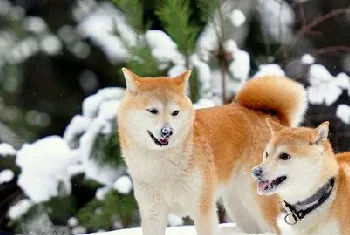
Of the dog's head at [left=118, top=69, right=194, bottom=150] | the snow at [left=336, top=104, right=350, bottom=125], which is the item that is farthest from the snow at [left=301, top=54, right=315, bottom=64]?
the dog's head at [left=118, top=69, right=194, bottom=150]

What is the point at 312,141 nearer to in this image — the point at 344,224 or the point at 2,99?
the point at 344,224

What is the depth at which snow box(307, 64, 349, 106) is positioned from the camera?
6.37 m

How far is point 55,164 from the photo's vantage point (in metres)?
5.71

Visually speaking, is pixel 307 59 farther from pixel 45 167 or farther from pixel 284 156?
pixel 284 156

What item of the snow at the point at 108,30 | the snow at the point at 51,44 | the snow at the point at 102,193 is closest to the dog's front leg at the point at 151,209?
the snow at the point at 102,193

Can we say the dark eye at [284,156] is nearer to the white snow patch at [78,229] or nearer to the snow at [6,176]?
the white snow patch at [78,229]

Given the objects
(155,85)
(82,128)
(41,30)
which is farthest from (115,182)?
(155,85)

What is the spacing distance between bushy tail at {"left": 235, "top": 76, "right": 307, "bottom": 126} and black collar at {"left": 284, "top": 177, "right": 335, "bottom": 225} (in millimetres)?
982

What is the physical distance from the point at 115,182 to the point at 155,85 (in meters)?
1.87

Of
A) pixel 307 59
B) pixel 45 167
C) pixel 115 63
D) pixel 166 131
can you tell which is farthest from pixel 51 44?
pixel 166 131

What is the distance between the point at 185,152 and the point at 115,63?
7.88 ft

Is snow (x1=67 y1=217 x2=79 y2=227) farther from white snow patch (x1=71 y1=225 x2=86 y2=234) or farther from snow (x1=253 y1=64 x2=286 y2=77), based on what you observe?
snow (x1=253 y1=64 x2=286 y2=77)

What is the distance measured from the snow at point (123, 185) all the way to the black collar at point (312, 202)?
2238 millimetres

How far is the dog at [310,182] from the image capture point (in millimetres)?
3115
